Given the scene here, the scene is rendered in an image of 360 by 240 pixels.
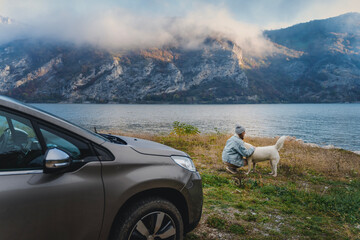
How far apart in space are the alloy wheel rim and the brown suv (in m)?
0.01

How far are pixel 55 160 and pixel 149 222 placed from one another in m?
1.22

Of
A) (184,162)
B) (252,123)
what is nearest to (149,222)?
(184,162)

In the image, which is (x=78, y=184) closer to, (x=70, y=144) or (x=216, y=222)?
(x=70, y=144)

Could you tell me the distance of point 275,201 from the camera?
5730 millimetres

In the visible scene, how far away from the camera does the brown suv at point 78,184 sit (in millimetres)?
1842

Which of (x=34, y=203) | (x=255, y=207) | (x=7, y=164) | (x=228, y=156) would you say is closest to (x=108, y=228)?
(x=34, y=203)

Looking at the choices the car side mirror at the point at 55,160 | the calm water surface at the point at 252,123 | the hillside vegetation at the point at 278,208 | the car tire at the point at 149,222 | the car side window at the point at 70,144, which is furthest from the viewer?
the calm water surface at the point at 252,123

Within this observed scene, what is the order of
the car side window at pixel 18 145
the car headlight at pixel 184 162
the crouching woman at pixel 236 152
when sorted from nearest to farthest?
the car side window at pixel 18 145, the car headlight at pixel 184 162, the crouching woman at pixel 236 152

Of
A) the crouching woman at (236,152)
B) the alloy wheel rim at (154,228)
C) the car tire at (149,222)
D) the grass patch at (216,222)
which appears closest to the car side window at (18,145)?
the car tire at (149,222)

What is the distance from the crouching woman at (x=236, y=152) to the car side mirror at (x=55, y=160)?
21.3 feet

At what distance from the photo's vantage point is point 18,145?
2.20 meters

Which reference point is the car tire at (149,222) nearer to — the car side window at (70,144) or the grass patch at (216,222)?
the car side window at (70,144)

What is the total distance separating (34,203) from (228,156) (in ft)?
22.6

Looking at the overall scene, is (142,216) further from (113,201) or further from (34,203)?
(34,203)
